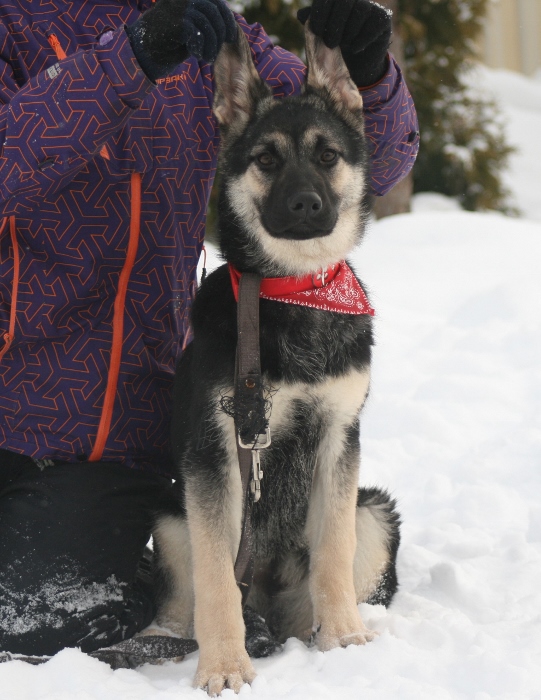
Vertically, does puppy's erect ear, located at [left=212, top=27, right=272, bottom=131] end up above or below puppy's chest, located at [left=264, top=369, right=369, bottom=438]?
above

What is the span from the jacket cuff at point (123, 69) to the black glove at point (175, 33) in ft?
0.06

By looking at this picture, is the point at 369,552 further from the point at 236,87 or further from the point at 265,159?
the point at 236,87

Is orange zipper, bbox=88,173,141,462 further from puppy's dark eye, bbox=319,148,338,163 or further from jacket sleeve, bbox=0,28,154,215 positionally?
puppy's dark eye, bbox=319,148,338,163

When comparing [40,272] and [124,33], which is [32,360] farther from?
[124,33]

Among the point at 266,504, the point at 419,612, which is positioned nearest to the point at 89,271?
the point at 266,504

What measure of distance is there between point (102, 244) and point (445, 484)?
1954 mm

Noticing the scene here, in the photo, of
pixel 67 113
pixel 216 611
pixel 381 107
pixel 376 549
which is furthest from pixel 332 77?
→ pixel 216 611

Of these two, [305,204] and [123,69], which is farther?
[305,204]

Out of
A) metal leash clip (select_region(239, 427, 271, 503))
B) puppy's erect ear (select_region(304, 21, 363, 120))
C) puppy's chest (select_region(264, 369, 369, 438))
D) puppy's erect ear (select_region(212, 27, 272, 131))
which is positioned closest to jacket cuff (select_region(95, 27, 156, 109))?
puppy's erect ear (select_region(212, 27, 272, 131))

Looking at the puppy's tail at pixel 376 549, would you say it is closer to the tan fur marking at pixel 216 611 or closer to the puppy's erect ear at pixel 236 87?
the tan fur marking at pixel 216 611

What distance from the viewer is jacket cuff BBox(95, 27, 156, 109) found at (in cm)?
239

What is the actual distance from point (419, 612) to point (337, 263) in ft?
3.92

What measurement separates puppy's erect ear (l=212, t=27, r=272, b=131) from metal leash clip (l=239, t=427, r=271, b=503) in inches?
40.7

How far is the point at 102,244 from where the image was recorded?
2.97 m
